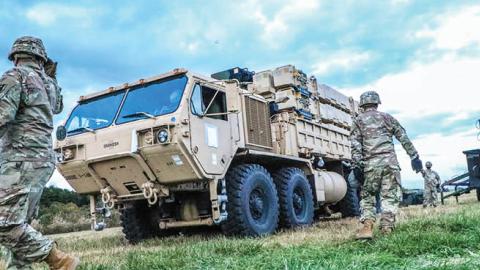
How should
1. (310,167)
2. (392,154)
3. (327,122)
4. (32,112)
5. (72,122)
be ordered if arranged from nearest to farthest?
1. (32,112)
2. (392,154)
3. (72,122)
4. (310,167)
5. (327,122)

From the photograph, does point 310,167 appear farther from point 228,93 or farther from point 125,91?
point 125,91

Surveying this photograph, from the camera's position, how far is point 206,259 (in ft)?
14.3

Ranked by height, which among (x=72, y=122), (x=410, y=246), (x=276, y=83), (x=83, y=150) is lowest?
(x=410, y=246)

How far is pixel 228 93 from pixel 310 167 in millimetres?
2940

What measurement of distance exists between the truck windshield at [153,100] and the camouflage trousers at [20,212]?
10.1ft

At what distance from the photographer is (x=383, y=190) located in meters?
6.39

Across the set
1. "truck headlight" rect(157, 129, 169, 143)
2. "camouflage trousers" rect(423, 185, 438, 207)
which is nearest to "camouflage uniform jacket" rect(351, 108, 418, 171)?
"truck headlight" rect(157, 129, 169, 143)

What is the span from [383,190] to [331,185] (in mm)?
4105

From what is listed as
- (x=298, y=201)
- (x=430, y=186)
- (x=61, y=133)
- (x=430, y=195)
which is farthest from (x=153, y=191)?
(x=430, y=186)

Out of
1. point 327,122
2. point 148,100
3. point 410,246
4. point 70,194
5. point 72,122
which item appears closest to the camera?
point 410,246

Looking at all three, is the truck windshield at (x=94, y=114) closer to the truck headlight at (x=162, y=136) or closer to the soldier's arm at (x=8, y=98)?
the truck headlight at (x=162, y=136)

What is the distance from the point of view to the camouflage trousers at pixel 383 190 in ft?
20.5

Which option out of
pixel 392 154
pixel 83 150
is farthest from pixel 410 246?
pixel 83 150

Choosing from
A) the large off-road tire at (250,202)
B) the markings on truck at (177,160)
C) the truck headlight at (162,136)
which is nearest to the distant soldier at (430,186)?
the large off-road tire at (250,202)
